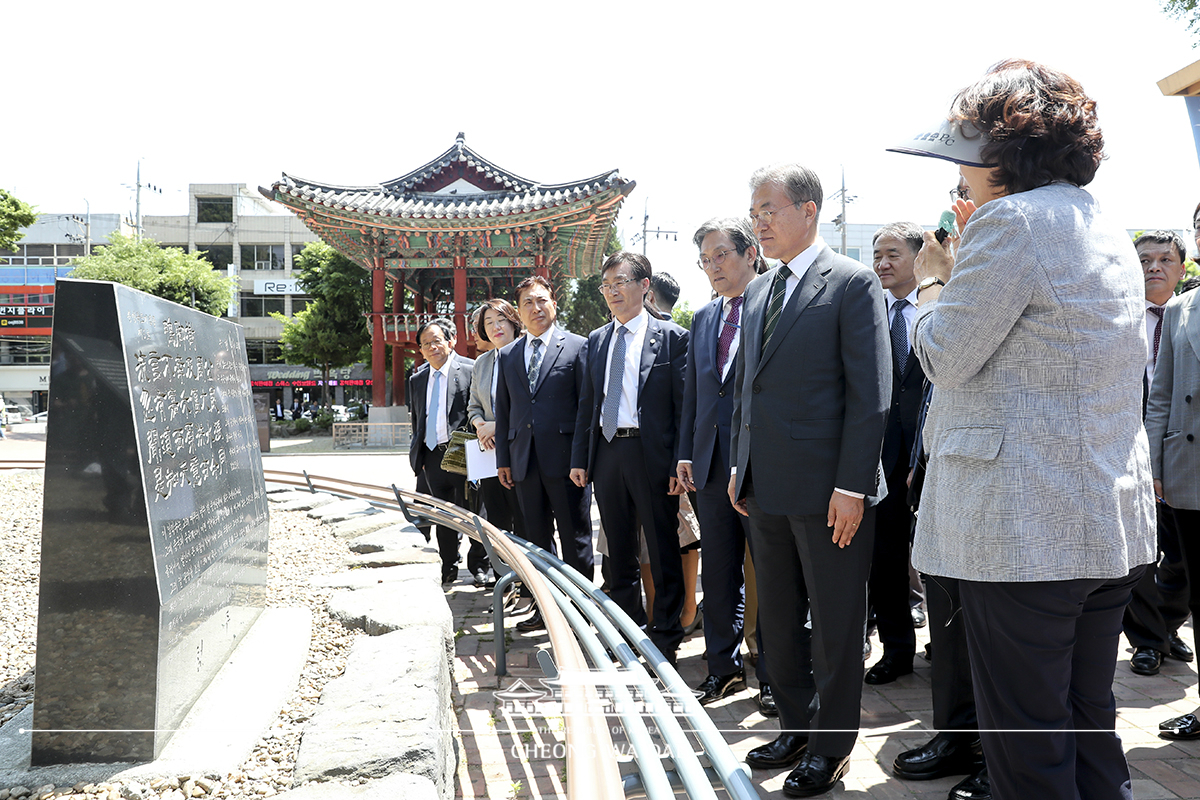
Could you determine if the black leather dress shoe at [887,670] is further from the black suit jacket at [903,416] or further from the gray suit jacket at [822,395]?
the gray suit jacket at [822,395]

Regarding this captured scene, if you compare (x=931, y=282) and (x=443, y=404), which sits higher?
(x=931, y=282)

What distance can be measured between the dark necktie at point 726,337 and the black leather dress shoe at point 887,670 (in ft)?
4.93

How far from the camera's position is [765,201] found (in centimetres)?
252

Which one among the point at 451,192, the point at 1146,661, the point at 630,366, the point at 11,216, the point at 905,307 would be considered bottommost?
the point at 1146,661

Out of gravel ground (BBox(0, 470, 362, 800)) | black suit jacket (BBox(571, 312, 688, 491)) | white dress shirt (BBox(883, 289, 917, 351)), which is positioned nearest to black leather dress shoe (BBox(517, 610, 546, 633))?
black suit jacket (BBox(571, 312, 688, 491))

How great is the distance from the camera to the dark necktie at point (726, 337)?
129 inches

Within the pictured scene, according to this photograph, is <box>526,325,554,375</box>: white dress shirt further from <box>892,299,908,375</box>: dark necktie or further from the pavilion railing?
the pavilion railing

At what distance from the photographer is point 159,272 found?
27078mm

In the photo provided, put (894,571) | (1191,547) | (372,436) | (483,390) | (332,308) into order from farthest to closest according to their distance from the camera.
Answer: (332,308) → (372,436) → (483,390) → (894,571) → (1191,547)

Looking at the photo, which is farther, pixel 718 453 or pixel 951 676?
pixel 718 453

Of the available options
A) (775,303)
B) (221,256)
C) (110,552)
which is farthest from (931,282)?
(221,256)

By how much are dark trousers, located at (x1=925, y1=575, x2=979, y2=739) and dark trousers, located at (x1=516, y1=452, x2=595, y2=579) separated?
207 centimetres

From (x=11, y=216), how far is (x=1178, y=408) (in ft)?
60.8

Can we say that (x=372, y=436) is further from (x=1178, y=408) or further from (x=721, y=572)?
(x=1178, y=408)
